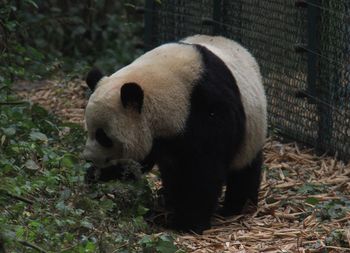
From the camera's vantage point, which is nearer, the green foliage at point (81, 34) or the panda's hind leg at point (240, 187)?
the panda's hind leg at point (240, 187)

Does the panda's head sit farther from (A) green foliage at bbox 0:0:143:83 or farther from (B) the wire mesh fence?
(A) green foliage at bbox 0:0:143:83

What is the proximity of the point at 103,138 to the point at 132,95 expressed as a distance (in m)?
0.39

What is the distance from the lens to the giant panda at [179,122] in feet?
21.5

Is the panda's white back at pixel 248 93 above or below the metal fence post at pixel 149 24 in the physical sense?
above

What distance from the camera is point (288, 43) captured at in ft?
32.1

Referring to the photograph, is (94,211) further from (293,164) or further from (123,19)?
(123,19)

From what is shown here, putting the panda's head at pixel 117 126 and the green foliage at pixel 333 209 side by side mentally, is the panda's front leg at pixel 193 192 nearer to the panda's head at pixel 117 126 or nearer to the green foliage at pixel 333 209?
the panda's head at pixel 117 126

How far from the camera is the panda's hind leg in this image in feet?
24.5

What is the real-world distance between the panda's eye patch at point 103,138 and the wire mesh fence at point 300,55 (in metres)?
2.99

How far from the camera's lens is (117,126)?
6543mm

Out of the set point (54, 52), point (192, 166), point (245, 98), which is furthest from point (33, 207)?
point (54, 52)

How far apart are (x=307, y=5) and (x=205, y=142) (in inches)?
122

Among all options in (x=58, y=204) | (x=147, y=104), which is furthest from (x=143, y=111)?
(x=58, y=204)

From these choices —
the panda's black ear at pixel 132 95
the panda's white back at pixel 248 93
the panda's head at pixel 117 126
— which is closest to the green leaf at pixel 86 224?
the panda's head at pixel 117 126
